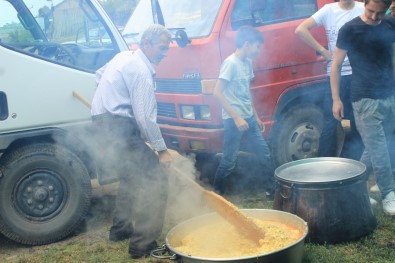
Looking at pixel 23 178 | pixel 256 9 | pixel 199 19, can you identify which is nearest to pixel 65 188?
pixel 23 178

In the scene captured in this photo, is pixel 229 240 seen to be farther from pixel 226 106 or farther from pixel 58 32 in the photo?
pixel 58 32

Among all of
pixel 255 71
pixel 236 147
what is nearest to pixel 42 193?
pixel 236 147

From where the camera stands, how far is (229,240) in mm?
3773

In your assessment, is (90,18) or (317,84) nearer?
(90,18)

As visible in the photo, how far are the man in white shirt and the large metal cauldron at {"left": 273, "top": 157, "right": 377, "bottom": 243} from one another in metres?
1.12

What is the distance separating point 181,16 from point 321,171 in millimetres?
2621

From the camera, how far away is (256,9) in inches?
205

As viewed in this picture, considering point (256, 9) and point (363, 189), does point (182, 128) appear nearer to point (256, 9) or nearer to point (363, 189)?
point (256, 9)

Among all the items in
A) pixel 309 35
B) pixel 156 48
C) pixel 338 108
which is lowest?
pixel 338 108

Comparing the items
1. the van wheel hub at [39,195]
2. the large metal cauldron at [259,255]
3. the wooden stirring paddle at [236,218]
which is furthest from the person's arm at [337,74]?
the van wheel hub at [39,195]

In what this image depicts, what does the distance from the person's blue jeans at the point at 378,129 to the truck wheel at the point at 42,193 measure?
273cm

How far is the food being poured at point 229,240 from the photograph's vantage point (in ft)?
11.5

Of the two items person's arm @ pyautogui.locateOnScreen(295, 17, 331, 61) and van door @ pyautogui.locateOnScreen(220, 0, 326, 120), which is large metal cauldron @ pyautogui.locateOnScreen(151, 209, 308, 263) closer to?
van door @ pyautogui.locateOnScreen(220, 0, 326, 120)

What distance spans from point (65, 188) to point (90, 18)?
1.79 meters
